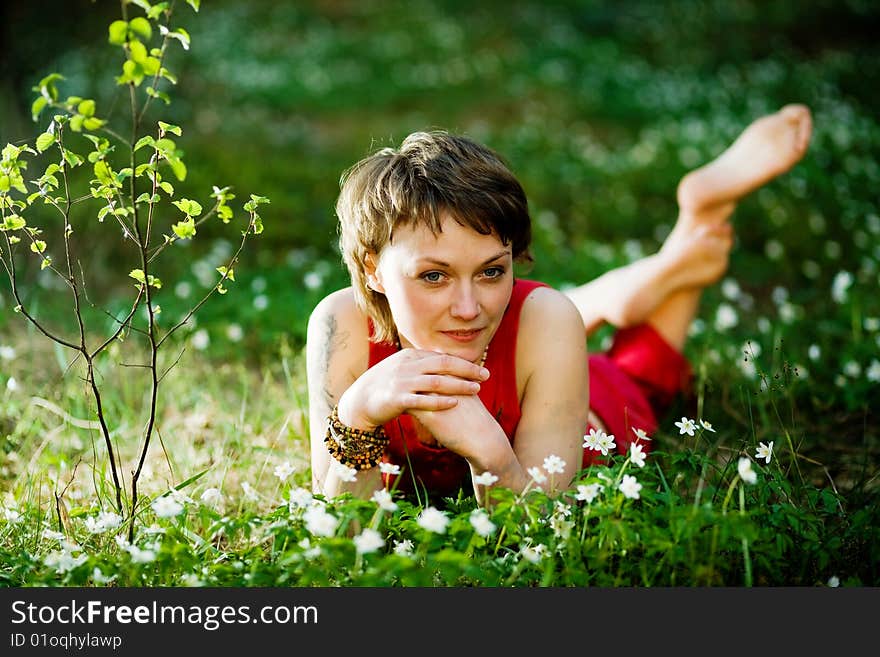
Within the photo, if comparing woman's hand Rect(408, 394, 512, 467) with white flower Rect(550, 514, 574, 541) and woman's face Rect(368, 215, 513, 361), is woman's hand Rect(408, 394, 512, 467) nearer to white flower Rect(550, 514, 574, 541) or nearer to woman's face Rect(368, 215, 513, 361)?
woman's face Rect(368, 215, 513, 361)

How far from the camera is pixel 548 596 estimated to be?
1.99 metres

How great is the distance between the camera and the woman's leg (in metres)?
3.81

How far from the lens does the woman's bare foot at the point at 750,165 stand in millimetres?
3902

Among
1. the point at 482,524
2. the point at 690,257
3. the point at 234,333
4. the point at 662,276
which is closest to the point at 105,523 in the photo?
the point at 482,524

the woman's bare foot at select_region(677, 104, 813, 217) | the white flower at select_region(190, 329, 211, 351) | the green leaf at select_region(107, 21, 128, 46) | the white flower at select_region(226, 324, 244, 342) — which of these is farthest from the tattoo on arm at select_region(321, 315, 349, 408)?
the woman's bare foot at select_region(677, 104, 813, 217)

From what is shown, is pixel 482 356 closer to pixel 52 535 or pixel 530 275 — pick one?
pixel 52 535

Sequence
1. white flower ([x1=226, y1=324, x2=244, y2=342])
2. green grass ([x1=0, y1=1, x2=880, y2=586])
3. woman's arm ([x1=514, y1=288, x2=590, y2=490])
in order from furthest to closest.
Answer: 1. white flower ([x1=226, y1=324, x2=244, y2=342])
2. woman's arm ([x1=514, y1=288, x2=590, y2=490])
3. green grass ([x1=0, y1=1, x2=880, y2=586])

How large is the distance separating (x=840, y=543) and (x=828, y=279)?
3.41 metres

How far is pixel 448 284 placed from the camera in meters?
2.41

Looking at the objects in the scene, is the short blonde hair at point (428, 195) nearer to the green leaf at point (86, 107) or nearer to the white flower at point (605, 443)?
the white flower at point (605, 443)

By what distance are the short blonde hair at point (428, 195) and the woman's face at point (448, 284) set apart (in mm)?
34

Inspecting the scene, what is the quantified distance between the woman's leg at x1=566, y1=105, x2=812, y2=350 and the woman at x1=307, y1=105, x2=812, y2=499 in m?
1.00

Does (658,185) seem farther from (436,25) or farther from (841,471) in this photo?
(436,25)

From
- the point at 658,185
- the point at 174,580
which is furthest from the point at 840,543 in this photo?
the point at 658,185
